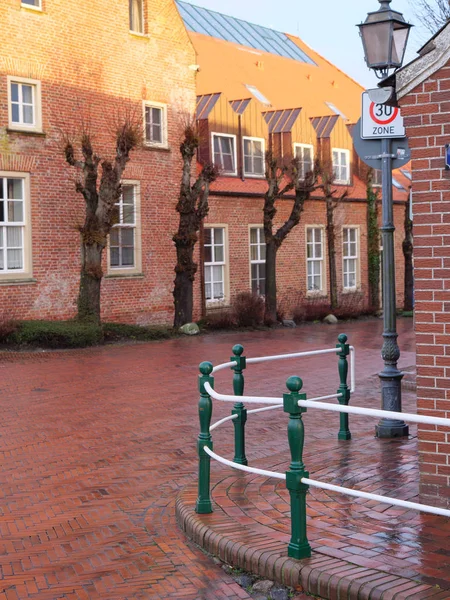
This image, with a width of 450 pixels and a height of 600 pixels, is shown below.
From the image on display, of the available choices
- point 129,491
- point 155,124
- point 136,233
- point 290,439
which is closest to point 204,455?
point 290,439

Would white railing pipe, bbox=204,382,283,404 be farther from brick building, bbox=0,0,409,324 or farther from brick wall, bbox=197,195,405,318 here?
brick wall, bbox=197,195,405,318

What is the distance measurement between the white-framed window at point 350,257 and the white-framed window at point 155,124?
9909 millimetres

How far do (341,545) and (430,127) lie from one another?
2824 millimetres

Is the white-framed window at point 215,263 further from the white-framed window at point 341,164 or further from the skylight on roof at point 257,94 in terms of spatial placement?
the white-framed window at point 341,164

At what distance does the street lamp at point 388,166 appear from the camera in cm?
838

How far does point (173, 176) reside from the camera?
25594 millimetres

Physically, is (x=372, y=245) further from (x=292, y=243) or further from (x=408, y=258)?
(x=292, y=243)

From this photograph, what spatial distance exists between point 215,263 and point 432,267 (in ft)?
69.7

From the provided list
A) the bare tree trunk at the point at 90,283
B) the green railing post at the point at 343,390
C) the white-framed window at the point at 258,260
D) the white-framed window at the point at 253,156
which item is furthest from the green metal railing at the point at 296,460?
the white-framed window at the point at 253,156

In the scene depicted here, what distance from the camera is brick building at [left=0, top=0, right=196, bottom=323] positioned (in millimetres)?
21391

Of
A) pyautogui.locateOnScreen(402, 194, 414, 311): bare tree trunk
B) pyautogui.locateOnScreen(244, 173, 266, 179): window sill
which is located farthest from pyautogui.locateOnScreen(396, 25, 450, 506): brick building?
pyautogui.locateOnScreen(402, 194, 414, 311): bare tree trunk

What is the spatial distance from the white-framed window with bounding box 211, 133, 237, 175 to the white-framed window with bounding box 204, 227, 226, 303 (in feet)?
6.91

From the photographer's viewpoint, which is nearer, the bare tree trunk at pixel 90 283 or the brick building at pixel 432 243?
the brick building at pixel 432 243

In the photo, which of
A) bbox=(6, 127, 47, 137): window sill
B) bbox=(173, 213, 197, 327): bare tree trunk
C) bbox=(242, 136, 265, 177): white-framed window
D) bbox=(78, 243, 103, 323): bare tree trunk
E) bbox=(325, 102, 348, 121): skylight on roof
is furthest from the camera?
bbox=(325, 102, 348, 121): skylight on roof
